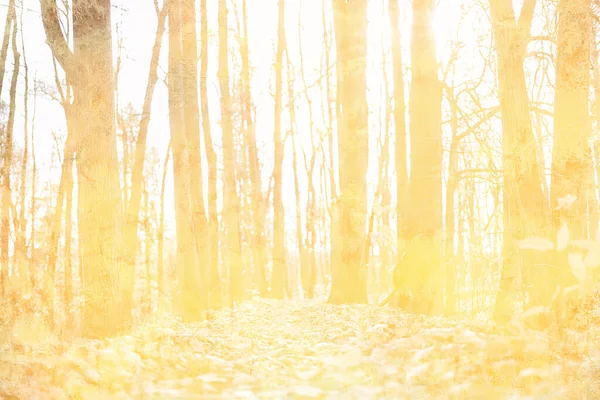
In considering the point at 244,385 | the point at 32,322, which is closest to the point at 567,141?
the point at 244,385

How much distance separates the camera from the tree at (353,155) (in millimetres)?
9734

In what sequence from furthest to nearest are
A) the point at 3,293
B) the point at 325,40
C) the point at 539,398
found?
the point at 325,40
the point at 3,293
the point at 539,398

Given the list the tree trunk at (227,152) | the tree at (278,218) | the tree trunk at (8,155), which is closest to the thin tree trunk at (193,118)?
the tree trunk at (227,152)

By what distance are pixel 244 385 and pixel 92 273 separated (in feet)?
8.85

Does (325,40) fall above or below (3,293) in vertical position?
above

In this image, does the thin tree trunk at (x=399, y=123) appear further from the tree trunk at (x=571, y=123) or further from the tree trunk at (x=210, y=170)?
the tree trunk at (x=210, y=170)

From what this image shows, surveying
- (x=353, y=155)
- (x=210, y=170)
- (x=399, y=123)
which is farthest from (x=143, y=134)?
(x=353, y=155)

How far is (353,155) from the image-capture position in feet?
32.3

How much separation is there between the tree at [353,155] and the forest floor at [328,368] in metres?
3.59

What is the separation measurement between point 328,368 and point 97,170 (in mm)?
3565

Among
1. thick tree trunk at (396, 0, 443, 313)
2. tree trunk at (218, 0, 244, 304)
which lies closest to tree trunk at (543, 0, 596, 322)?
thick tree trunk at (396, 0, 443, 313)

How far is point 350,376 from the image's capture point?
471 cm

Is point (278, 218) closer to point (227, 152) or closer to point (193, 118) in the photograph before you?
point (227, 152)

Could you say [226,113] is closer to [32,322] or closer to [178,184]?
[178,184]
